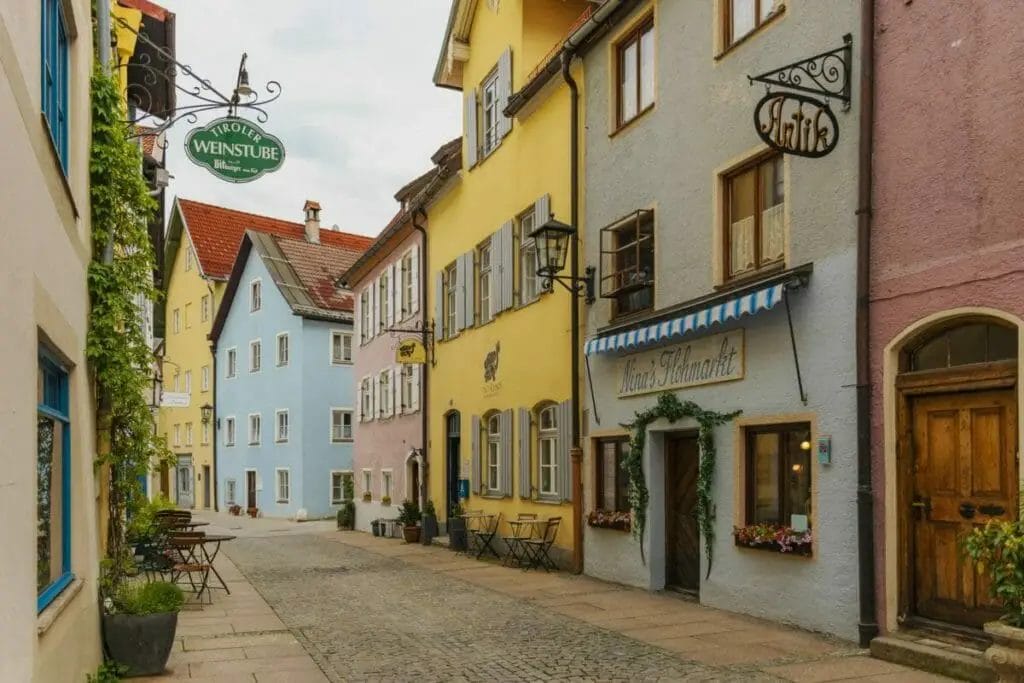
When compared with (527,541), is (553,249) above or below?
above

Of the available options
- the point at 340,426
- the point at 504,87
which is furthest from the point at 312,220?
the point at 504,87

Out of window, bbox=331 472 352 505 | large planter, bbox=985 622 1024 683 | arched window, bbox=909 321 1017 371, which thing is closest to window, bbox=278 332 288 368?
window, bbox=331 472 352 505

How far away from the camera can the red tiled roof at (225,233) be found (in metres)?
40.1

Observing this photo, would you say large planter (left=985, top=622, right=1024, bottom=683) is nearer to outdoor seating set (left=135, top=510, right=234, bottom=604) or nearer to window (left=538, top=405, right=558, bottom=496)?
outdoor seating set (left=135, top=510, right=234, bottom=604)

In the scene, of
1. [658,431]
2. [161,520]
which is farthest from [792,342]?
[161,520]

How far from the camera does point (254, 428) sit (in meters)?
36.0

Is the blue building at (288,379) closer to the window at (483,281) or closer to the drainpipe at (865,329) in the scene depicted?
the window at (483,281)

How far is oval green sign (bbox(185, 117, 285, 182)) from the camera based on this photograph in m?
9.03

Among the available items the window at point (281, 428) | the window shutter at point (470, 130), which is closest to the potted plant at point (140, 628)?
the window shutter at point (470, 130)

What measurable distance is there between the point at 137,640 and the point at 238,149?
13.7ft

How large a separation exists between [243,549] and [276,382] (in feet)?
46.0

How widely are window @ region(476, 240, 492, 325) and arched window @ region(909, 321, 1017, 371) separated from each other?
1084 centimetres

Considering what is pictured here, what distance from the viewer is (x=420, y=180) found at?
2405 cm

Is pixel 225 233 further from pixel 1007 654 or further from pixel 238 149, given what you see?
pixel 1007 654
